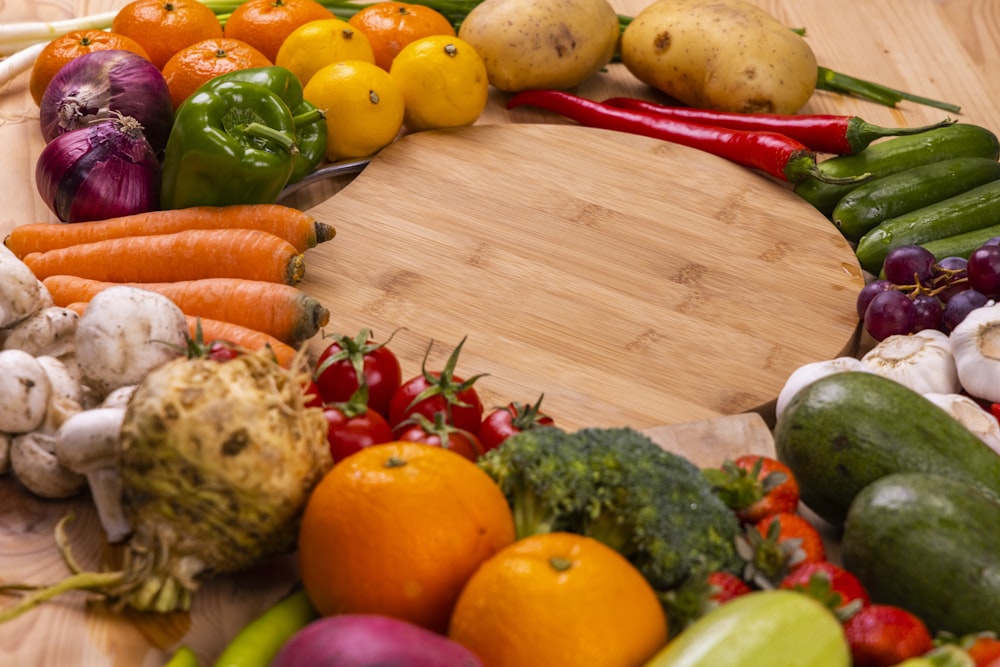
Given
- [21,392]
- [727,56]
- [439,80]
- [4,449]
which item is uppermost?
[727,56]

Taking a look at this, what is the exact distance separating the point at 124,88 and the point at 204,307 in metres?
0.72

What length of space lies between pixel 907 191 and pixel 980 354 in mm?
782

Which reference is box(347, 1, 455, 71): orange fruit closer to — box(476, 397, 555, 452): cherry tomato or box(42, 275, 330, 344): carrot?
box(42, 275, 330, 344): carrot

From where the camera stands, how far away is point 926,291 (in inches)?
88.3

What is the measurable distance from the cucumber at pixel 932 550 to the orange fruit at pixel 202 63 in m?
1.92

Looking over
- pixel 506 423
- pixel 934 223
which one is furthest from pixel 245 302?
pixel 934 223

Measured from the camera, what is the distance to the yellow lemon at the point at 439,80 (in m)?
2.85

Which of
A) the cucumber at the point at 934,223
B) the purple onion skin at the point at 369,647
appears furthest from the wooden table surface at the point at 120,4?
the cucumber at the point at 934,223

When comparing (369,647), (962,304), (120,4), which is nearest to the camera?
(369,647)

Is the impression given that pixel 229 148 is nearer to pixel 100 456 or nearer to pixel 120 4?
pixel 100 456

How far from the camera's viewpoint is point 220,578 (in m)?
1.61

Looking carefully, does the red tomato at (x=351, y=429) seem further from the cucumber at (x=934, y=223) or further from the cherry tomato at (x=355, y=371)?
the cucumber at (x=934, y=223)

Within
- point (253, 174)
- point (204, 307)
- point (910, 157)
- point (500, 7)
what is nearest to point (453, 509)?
point (204, 307)

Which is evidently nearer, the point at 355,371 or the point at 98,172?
the point at 355,371
